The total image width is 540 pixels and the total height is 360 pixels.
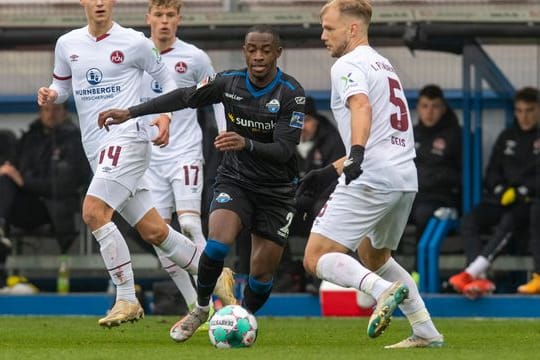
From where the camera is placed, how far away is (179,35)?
16.1 metres

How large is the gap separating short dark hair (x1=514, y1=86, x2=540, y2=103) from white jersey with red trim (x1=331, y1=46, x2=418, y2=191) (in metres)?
6.11

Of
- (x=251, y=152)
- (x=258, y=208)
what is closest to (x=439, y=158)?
(x=258, y=208)

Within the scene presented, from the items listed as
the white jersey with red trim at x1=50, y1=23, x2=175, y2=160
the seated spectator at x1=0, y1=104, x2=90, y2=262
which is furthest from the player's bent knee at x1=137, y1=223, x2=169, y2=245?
the seated spectator at x1=0, y1=104, x2=90, y2=262

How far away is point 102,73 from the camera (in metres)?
11.6

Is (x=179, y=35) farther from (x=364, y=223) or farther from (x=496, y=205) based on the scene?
(x=364, y=223)

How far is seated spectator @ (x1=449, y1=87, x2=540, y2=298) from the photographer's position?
49.9ft

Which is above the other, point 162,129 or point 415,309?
point 162,129

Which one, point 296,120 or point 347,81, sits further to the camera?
point 296,120

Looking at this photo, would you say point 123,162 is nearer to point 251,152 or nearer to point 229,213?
point 229,213

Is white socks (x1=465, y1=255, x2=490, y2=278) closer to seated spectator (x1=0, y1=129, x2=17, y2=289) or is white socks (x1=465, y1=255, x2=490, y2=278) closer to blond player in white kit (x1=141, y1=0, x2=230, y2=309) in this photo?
blond player in white kit (x1=141, y1=0, x2=230, y2=309)

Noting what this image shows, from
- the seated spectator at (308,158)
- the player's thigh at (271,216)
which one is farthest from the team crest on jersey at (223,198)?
the seated spectator at (308,158)

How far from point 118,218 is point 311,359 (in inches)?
307

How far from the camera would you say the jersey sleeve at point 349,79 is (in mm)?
9273

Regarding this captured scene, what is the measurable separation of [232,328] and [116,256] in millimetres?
1736
